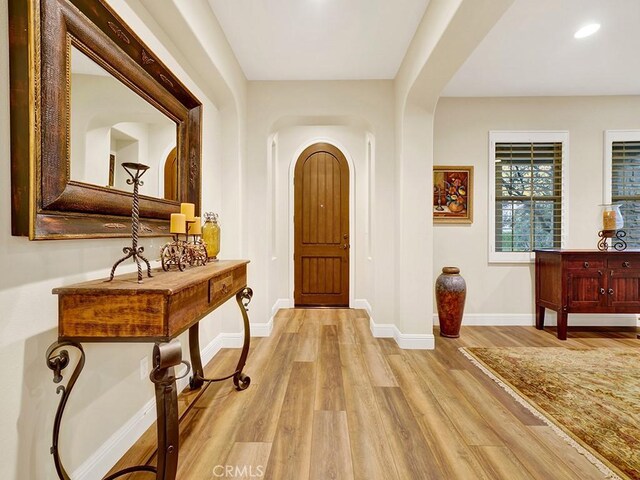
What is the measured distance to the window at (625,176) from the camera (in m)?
4.11

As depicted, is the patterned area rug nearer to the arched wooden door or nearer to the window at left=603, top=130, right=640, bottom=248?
the window at left=603, top=130, right=640, bottom=248

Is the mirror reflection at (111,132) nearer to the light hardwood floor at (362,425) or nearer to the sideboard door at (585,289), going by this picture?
the light hardwood floor at (362,425)

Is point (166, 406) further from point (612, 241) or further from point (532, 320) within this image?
point (612, 241)

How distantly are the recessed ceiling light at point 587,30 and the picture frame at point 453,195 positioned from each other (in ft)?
5.10

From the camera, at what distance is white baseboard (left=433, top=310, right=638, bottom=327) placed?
413 cm

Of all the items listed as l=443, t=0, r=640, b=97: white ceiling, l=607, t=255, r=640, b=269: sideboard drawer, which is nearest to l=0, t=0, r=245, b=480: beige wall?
l=443, t=0, r=640, b=97: white ceiling

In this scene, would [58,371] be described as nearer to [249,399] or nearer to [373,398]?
[249,399]

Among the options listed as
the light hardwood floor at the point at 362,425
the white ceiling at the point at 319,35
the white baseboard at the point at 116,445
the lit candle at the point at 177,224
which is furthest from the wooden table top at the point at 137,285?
the white ceiling at the point at 319,35

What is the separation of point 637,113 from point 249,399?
5435mm

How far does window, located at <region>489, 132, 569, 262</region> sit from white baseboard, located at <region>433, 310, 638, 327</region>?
70 cm

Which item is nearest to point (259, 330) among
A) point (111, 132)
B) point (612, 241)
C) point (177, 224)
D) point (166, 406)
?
point (177, 224)

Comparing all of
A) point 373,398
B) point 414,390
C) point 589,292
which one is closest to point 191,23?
point 373,398

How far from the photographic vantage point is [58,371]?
1.23 metres

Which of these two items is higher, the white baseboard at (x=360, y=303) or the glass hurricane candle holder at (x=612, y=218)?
the glass hurricane candle holder at (x=612, y=218)
